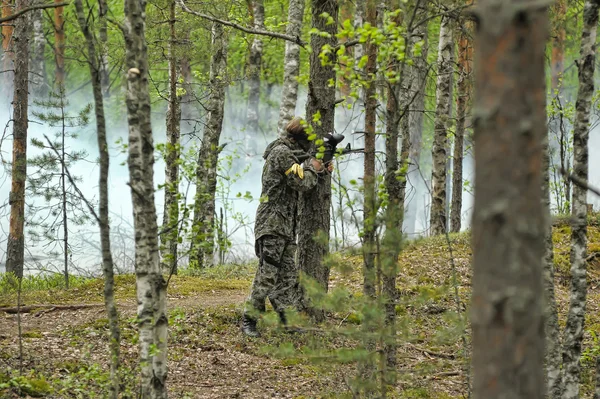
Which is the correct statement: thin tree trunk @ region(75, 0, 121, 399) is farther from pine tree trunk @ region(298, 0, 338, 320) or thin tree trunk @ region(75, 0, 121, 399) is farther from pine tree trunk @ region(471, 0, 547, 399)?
pine tree trunk @ region(298, 0, 338, 320)

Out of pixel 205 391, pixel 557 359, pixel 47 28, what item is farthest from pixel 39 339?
pixel 47 28

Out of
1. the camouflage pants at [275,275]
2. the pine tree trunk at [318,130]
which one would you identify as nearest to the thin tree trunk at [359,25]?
the pine tree trunk at [318,130]

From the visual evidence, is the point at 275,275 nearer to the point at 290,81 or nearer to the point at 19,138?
the point at 290,81

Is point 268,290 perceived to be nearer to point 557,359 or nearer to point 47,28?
point 557,359

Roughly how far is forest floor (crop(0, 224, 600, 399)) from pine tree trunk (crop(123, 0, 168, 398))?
319 mm

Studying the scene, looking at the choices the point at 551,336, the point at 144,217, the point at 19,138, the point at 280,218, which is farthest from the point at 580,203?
the point at 19,138

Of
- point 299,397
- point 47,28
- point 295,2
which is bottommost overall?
point 299,397

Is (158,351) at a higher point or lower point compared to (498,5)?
lower

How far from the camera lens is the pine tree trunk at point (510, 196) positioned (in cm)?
186

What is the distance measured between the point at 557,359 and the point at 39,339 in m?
5.24

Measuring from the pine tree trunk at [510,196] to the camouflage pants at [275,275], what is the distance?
19.4 feet

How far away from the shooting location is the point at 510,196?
188cm

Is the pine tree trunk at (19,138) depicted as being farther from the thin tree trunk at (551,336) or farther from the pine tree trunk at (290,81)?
the thin tree trunk at (551,336)

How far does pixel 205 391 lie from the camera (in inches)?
254
